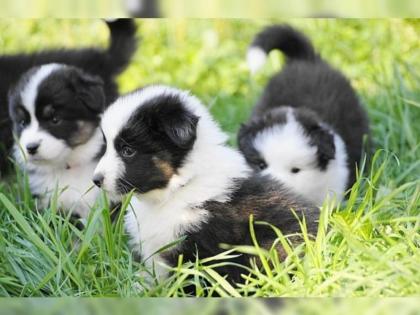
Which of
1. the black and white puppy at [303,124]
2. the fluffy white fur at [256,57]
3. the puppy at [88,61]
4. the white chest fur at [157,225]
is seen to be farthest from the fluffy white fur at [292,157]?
the puppy at [88,61]

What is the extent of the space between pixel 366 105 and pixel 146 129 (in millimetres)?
2774

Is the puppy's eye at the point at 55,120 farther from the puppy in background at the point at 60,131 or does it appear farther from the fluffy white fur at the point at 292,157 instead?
the fluffy white fur at the point at 292,157

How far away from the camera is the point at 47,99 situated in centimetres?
426

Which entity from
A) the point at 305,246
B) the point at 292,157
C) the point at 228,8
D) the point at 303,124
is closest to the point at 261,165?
the point at 292,157

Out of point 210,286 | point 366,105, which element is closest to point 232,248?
point 210,286

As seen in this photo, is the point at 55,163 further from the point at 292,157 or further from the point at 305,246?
the point at 305,246

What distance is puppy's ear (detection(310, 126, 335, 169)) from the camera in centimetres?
438

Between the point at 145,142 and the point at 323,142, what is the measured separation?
1404 millimetres

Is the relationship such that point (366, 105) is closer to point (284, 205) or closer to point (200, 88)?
point (200, 88)

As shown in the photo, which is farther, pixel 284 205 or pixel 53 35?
pixel 53 35

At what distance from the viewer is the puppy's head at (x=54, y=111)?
4.21 metres

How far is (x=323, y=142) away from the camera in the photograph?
4.38 metres

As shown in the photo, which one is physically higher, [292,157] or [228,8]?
[228,8]

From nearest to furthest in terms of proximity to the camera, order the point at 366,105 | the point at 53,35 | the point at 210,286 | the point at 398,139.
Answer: the point at 210,286, the point at 398,139, the point at 366,105, the point at 53,35
